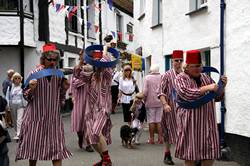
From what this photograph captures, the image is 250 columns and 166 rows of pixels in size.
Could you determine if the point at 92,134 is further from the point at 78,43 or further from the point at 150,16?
the point at 78,43

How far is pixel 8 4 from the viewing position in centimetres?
1980

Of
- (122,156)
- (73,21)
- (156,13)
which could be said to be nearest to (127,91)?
(122,156)

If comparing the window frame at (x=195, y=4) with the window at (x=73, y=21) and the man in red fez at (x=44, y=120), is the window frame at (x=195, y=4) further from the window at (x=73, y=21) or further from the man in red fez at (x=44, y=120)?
the window at (x=73, y=21)

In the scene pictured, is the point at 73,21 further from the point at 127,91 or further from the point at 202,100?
the point at 202,100

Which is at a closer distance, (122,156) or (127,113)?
(122,156)

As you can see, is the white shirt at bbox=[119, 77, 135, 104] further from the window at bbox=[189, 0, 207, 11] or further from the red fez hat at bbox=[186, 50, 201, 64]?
the red fez hat at bbox=[186, 50, 201, 64]

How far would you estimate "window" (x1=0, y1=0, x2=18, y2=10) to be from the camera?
19.7m

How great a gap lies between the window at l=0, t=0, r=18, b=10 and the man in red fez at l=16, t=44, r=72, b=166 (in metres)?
14.0

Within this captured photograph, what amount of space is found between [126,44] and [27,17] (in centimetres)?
1880

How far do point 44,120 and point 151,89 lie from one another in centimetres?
530

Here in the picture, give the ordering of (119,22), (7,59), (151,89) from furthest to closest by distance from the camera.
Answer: (119,22) → (7,59) → (151,89)

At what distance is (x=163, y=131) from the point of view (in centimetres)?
869

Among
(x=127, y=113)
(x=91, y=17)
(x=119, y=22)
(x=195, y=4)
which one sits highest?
(x=119, y=22)

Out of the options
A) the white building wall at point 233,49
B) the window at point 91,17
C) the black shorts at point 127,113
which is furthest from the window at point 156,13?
the window at point 91,17
